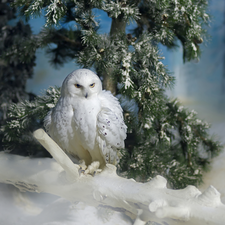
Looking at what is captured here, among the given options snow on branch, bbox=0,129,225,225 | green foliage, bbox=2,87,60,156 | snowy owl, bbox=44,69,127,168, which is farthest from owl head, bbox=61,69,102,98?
green foliage, bbox=2,87,60,156

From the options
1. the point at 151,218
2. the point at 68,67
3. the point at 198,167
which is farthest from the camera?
the point at 68,67

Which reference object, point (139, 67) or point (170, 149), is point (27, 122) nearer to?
point (139, 67)

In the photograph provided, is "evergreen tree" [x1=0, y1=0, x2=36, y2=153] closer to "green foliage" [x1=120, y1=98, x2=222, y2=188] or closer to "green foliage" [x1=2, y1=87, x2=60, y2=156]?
"green foliage" [x1=2, y1=87, x2=60, y2=156]

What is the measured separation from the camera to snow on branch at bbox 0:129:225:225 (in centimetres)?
41

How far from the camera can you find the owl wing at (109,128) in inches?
22.6

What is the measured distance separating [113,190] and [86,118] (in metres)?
0.17

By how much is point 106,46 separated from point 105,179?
16.8 inches

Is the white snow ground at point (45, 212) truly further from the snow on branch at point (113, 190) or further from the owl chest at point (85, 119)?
the owl chest at point (85, 119)

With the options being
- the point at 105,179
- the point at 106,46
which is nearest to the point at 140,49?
the point at 106,46

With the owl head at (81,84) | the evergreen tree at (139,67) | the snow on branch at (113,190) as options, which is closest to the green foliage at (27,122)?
the evergreen tree at (139,67)

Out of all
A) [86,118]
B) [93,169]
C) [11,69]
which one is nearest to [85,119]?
[86,118]

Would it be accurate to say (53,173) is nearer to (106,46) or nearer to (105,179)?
(105,179)

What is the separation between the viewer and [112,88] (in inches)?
33.9

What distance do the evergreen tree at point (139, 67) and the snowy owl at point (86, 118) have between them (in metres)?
0.19
